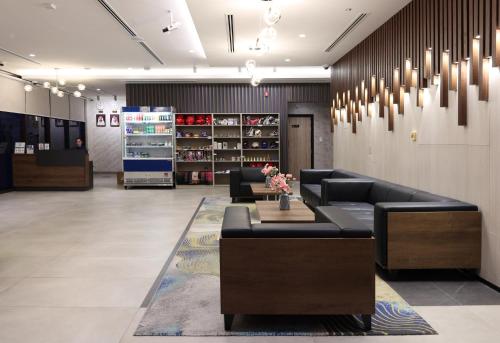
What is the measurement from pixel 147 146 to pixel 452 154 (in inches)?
401

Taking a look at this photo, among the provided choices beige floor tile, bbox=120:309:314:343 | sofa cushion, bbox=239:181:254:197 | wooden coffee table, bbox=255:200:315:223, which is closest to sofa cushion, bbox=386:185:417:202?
wooden coffee table, bbox=255:200:315:223

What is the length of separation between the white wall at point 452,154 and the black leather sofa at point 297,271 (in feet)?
5.85

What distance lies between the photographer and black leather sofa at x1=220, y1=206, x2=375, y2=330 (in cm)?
320

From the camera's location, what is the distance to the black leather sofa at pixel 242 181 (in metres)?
10.3

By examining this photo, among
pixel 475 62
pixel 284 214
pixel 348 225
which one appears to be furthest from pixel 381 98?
pixel 348 225

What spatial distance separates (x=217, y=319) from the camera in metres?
3.49

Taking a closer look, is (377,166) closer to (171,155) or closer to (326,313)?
(326,313)

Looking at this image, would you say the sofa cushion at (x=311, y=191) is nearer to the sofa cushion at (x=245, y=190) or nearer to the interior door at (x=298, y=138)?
the sofa cushion at (x=245, y=190)

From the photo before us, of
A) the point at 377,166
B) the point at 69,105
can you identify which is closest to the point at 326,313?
the point at 377,166

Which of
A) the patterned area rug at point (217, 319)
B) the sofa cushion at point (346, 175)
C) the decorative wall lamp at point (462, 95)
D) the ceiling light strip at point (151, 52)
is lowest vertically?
the patterned area rug at point (217, 319)

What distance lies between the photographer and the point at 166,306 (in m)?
3.78

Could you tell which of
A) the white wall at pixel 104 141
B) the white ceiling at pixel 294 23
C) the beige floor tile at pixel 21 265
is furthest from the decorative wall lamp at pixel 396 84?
the white wall at pixel 104 141

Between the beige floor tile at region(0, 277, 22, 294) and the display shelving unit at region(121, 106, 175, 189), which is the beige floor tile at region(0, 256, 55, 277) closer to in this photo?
the beige floor tile at region(0, 277, 22, 294)

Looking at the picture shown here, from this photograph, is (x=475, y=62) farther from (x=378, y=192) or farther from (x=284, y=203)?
(x=284, y=203)
